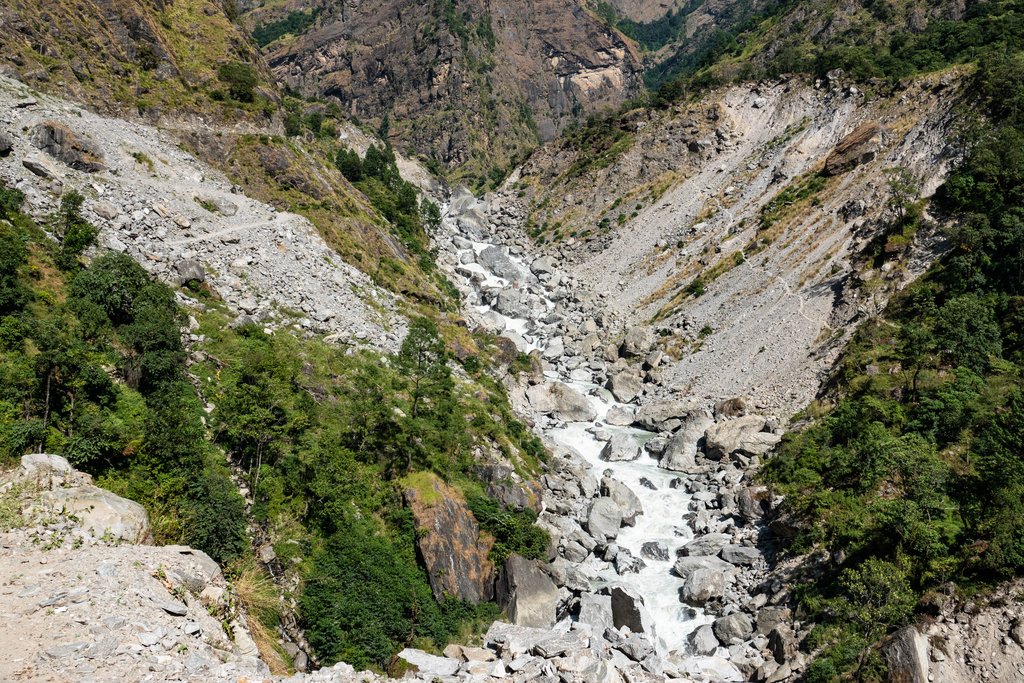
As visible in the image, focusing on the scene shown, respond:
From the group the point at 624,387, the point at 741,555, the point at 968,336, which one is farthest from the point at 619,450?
the point at 968,336

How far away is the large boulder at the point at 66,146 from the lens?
41.8 metres

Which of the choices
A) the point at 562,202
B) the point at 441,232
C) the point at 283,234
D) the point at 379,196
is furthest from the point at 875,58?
the point at 283,234

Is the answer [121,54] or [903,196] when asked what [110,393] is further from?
[903,196]

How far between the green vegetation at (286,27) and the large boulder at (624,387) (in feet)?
571

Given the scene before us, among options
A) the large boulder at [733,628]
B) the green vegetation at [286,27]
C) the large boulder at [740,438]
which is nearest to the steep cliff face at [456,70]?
the green vegetation at [286,27]

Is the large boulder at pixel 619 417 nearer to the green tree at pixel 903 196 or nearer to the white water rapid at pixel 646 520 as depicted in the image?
the white water rapid at pixel 646 520

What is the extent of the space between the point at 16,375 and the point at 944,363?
44.3 metres

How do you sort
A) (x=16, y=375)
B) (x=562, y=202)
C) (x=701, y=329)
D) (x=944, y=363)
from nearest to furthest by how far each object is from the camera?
(x=16, y=375), (x=944, y=363), (x=701, y=329), (x=562, y=202)

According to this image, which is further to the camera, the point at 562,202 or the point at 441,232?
the point at 562,202

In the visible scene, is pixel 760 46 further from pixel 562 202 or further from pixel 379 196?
pixel 379 196

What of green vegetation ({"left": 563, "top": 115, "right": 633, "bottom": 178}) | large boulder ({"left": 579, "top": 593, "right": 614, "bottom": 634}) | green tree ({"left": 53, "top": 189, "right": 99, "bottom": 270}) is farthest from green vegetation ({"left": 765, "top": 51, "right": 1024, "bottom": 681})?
green vegetation ({"left": 563, "top": 115, "right": 633, "bottom": 178})

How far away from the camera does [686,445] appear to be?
4359 cm

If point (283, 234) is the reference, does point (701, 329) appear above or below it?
below

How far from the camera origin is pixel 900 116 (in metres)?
69.2
